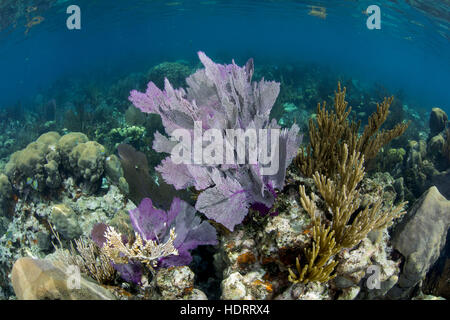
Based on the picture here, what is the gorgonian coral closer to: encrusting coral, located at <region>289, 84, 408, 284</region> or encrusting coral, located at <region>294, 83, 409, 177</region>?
encrusting coral, located at <region>289, 84, 408, 284</region>

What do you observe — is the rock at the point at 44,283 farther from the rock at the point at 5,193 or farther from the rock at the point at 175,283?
the rock at the point at 5,193

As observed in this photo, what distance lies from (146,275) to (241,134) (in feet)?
6.24

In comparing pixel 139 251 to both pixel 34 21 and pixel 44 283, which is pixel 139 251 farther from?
pixel 34 21

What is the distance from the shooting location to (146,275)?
2.80 metres

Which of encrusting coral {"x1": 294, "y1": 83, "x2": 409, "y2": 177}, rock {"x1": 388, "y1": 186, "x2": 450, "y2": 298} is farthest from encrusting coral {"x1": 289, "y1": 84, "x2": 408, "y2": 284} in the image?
rock {"x1": 388, "y1": 186, "x2": 450, "y2": 298}

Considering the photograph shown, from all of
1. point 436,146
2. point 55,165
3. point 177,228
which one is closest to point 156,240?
point 177,228

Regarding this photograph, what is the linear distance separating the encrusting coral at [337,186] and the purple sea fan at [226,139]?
16.9 inches

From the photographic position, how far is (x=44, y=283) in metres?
2.12

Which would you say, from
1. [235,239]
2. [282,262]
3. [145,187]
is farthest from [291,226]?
[145,187]

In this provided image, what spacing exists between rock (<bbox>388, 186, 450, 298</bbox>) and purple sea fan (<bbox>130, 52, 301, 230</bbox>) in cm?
178

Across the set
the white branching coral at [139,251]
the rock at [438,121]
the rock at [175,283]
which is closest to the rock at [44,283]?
the white branching coral at [139,251]

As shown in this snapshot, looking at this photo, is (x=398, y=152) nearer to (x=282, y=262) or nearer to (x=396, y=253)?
(x=396, y=253)

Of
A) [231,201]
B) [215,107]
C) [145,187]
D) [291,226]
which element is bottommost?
[145,187]

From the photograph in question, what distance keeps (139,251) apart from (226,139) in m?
→ 1.47
